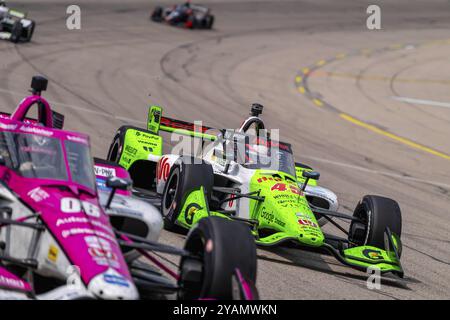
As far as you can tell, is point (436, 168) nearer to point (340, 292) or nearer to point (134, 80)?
point (134, 80)

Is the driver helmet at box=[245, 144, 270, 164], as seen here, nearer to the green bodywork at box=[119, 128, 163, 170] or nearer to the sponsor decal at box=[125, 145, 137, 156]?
the green bodywork at box=[119, 128, 163, 170]

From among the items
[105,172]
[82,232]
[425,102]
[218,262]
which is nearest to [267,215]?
[105,172]

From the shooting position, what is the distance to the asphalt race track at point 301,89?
1366 cm

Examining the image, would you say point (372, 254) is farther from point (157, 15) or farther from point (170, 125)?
point (157, 15)

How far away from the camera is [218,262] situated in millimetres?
8586

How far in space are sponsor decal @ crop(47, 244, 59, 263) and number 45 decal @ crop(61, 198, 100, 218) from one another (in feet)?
1.32

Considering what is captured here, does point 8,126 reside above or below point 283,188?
above

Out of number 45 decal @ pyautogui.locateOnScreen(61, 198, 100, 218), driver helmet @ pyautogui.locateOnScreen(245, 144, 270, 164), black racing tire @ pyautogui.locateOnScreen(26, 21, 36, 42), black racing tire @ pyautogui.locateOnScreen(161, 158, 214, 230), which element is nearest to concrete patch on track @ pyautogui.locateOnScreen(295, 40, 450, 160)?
black racing tire @ pyautogui.locateOnScreen(26, 21, 36, 42)

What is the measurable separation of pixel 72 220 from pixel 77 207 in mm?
250

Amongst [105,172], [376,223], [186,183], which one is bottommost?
[376,223]

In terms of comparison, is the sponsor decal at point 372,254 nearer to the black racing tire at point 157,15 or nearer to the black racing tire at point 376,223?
the black racing tire at point 376,223

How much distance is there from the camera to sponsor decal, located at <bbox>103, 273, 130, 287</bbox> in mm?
7954

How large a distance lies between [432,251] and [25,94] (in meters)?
12.1
